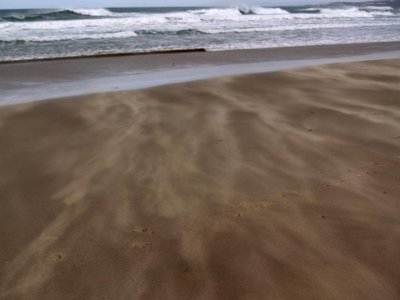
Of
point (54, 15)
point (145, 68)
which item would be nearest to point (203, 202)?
point (145, 68)

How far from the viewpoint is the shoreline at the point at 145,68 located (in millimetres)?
7828

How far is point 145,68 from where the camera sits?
1047cm

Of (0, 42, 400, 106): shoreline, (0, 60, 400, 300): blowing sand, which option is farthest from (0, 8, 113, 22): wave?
(0, 60, 400, 300): blowing sand

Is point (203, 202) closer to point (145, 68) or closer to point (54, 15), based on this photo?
point (145, 68)

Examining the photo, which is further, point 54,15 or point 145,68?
point 54,15

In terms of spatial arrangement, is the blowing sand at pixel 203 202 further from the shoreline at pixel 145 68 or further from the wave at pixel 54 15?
the wave at pixel 54 15

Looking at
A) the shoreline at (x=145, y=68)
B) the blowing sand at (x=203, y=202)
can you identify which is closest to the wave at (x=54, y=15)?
the shoreline at (x=145, y=68)

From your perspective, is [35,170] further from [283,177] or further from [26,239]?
[283,177]

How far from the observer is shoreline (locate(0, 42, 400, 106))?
7828 millimetres

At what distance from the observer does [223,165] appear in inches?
147

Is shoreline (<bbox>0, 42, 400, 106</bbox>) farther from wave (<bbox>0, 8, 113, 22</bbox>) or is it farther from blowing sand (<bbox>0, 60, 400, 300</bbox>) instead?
wave (<bbox>0, 8, 113, 22</bbox>)

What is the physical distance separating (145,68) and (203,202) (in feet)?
25.6

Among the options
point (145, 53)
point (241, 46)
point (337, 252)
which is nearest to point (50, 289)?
point (337, 252)

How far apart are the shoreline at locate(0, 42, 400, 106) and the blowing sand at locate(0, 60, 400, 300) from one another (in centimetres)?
227
